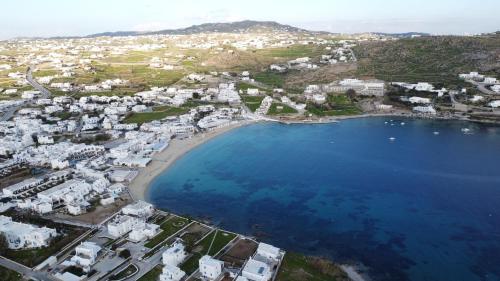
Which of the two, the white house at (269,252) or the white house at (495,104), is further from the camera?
the white house at (495,104)

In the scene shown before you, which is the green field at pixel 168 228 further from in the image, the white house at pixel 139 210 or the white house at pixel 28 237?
the white house at pixel 28 237

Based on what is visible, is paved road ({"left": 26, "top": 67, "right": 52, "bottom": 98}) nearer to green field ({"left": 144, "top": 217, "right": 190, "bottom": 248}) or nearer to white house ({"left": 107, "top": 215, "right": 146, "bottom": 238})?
white house ({"left": 107, "top": 215, "right": 146, "bottom": 238})

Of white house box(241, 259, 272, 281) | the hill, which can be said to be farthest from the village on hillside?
the hill

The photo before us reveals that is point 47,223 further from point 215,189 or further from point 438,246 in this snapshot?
point 438,246

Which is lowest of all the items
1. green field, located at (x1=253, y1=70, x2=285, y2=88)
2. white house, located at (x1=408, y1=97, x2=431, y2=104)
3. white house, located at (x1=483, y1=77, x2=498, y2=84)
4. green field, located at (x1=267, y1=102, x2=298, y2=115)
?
green field, located at (x1=267, y1=102, x2=298, y2=115)

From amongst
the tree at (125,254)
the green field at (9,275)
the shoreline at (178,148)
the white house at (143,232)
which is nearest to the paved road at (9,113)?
the shoreline at (178,148)

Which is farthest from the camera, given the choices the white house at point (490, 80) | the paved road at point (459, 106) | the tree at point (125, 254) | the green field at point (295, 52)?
the green field at point (295, 52)

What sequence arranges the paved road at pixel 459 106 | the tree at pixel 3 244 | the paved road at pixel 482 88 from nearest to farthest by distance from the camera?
the tree at pixel 3 244
the paved road at pixel 459 106
the paved road at pixel 482 88

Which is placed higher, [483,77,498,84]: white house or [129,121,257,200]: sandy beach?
[483,77,498,84]: white house
